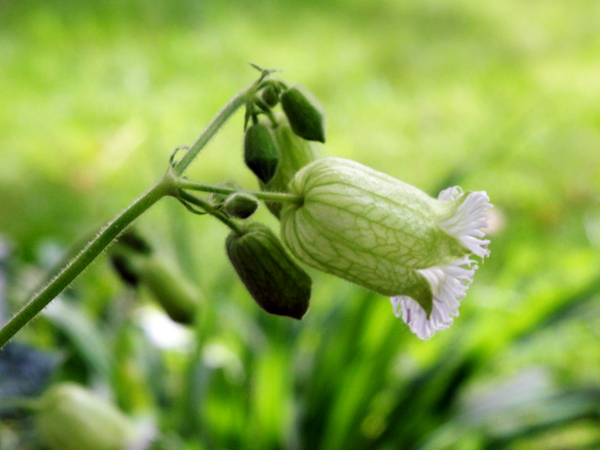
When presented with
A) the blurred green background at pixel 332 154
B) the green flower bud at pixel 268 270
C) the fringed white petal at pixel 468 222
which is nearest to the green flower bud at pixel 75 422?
the blurred green background at pixel 332 154

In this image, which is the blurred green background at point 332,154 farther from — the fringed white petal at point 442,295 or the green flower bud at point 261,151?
the fringed white petal at point 442,295

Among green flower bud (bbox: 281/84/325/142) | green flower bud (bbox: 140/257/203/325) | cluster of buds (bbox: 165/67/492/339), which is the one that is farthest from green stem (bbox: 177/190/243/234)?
green flower bud (bbox: 140/257/203/325)

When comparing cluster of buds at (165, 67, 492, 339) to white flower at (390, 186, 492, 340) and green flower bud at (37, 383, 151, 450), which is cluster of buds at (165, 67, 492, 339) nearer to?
white flower at (390, 186, 492, 340)

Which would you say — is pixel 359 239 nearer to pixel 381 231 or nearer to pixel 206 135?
pixel 381 231

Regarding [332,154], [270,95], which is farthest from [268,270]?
[332,154]

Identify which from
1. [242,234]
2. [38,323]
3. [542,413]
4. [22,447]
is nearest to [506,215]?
[542,413]

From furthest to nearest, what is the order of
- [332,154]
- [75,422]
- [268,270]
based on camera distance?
[332,154], [75,422], [268,270]
